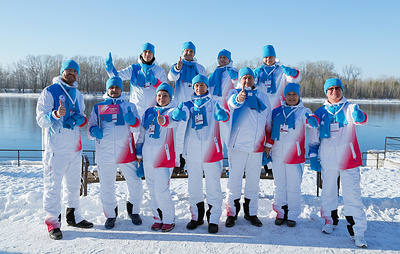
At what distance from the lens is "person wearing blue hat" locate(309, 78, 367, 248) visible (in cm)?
465

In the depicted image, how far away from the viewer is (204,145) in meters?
4.85

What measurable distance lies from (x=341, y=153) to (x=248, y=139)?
1423mm

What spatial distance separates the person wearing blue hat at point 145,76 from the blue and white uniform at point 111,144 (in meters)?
1.11

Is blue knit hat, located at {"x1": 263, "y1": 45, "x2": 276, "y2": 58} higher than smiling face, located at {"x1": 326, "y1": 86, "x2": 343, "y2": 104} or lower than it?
higher

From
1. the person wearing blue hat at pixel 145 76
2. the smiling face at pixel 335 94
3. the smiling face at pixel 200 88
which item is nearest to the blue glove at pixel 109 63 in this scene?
the person wearing blue hat at pixel 145 76

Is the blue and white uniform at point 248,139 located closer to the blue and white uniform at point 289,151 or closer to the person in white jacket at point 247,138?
the person in white jacket at point 247,138

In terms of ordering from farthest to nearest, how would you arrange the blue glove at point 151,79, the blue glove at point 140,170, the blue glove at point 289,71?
the blue glove at point 151,79
the blue glove at point 289,71
the blue glove at point 140,170

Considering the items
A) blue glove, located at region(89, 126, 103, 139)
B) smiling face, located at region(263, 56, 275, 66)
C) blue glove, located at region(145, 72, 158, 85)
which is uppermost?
smiling face, located at region(263, 56, 275, 66)

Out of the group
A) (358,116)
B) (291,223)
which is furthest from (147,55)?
(291,223)

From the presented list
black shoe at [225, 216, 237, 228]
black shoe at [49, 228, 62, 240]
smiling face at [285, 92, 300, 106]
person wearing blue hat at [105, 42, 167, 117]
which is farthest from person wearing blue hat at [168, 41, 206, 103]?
black shoe at [49, 228, 62, 240]

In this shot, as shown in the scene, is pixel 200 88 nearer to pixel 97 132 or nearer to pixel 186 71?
pixel 186 71

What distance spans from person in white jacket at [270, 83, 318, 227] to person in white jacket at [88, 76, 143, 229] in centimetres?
233

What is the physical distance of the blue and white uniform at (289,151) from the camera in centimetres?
504

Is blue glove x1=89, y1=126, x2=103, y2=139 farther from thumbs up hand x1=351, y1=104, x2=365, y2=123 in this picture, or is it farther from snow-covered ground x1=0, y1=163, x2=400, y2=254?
thumbs up hand x1=351, y1=104, x2=365, y2=123
